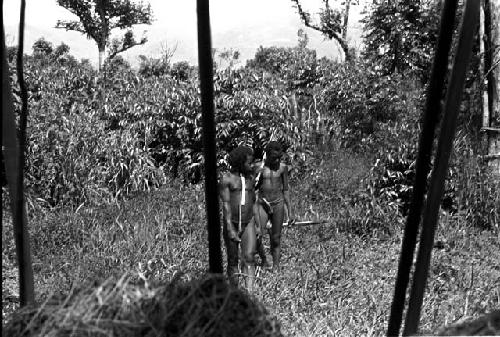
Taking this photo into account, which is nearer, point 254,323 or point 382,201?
point 254,323

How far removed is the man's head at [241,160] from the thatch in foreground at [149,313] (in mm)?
3710

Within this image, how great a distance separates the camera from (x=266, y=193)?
6.24 metres

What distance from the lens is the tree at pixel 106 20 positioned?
32.1m

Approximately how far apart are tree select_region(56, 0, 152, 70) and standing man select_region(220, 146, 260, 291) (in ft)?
85.3

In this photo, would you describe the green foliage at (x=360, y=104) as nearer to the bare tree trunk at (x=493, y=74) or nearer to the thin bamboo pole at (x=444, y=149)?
the bare tree trunk at (x=493, y=74)

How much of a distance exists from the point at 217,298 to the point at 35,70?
31.6ft

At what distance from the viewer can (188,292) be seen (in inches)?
67.6

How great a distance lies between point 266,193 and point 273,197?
0.07m

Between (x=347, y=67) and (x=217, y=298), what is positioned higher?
(x=347, y=67)

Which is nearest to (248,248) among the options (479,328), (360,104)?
(479,328)

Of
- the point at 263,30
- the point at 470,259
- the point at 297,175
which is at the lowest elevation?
the point at 470,259

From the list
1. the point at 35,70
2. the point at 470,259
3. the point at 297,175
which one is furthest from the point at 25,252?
the point at 35,70

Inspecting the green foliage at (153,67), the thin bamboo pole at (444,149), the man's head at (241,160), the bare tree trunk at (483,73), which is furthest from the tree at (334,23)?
the thin bamboo pole at (444,149)

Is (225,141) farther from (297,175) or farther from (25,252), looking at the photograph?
(25,252)
